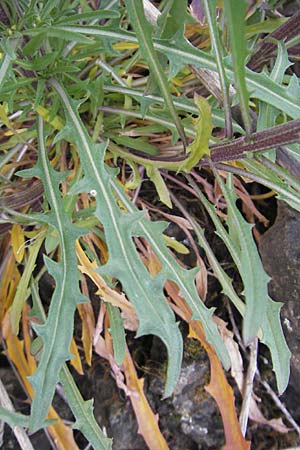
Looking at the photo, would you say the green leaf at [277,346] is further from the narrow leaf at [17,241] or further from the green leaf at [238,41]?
the narrow leaf at [17,241]

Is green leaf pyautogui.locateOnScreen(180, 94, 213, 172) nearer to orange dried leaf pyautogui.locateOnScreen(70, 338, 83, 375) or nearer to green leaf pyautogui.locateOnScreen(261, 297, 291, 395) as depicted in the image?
green leaf pyautogui.locateOnScreen(261, 297, 291, 395)

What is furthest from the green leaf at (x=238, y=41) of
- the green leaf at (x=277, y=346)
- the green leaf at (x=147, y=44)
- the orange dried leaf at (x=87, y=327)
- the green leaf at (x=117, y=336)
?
the orange dried leaf at (x=87, y=327)

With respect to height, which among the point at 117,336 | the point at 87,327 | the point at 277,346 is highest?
the point at 277,346

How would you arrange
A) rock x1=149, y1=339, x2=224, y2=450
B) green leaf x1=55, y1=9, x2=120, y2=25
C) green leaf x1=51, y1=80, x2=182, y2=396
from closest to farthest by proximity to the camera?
1. green leaf x1=51, y1=80, x2=182, y2=396
2. green leaf x1=55, y1=9, x2=120, y2=25
3. rock x1=149, y1=339, x2=224, y2=450

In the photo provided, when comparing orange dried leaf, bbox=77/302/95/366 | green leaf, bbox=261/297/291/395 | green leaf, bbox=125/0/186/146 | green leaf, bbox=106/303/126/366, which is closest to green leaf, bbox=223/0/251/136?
green leaf, bbox=125/0/186/146

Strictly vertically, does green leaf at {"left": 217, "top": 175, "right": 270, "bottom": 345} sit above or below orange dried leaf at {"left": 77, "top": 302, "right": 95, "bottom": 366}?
above

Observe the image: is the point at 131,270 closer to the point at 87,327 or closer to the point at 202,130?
the point at 202,130

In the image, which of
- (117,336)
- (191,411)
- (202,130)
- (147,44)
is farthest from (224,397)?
(147,44)
